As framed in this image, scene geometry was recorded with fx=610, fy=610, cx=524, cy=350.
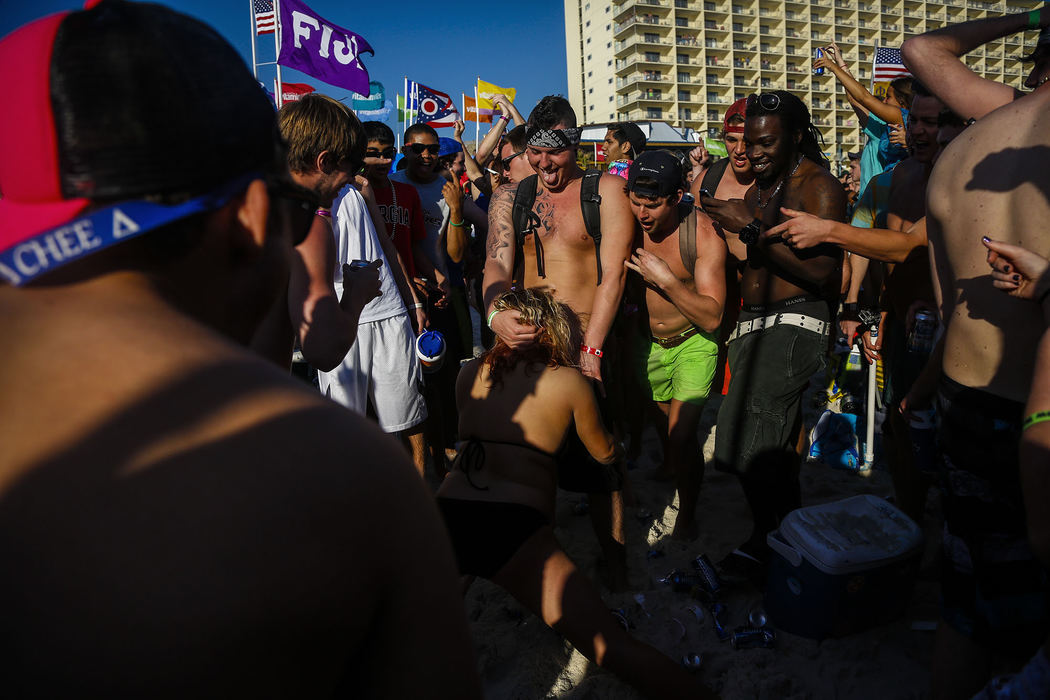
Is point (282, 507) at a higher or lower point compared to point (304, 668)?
higher

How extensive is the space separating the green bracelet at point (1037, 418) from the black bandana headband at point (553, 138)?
2.67 metres

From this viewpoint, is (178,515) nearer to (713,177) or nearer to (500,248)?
(500,248)

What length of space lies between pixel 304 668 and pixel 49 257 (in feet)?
1.66

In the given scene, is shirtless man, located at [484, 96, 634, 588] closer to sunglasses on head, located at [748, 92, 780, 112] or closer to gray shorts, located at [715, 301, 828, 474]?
gray shorts, located at [715, 301, 828, 474]

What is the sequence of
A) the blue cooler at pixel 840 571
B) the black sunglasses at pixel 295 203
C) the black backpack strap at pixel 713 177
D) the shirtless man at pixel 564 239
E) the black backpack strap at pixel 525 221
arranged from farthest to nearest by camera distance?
the black backpack strap at pixel 713 177 → the black backpack strap at pixel 525 221 → the shirtless man at pixel 564 239 → the blue cooler at pixel 840 571 → the black sunglasses at pixel 295 203

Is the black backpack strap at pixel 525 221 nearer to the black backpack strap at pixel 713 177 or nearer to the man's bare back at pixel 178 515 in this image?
the black backpack strap at pixel 713 177

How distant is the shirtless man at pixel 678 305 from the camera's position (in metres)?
3.46

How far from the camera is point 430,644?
72cm

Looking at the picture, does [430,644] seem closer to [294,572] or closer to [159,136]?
[294,572]

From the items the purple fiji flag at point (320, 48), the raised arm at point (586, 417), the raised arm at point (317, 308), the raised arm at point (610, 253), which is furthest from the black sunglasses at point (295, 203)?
the purple fiji flag at point (320, 48)

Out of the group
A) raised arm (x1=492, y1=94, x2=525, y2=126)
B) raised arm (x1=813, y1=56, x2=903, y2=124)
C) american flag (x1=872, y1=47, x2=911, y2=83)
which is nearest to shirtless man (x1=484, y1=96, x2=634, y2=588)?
raised arm (x1=813, y1=56, x2=903, y2=124)

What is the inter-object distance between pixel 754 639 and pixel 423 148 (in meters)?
4.55

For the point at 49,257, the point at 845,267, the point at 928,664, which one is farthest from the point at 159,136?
the point at 845,267

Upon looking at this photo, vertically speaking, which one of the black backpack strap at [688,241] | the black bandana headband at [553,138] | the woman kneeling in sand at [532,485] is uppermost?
the black bandana headband at [553,138]
